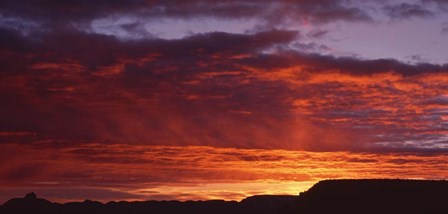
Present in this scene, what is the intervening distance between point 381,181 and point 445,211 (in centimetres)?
1423

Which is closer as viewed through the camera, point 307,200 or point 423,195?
point 423,195

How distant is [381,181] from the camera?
273 ft

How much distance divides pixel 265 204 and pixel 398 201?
12353 centimetres

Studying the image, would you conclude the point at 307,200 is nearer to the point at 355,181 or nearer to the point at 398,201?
the point at 355,181

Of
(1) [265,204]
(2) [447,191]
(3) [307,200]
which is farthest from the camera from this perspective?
(1) [265,204]

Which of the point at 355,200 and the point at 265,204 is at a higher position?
the point at 265,204

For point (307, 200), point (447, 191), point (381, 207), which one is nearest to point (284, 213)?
point (307, 200)

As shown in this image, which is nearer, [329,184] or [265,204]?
[329,184]

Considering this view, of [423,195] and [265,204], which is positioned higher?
[265,204]

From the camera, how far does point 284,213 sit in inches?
3529

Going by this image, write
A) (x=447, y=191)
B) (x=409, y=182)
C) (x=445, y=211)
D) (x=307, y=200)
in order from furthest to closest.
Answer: (x=307, y=200), (x=409, y=182), (x=447, y=191), (x=445, y=211)

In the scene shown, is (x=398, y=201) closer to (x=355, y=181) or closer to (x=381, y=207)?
(x=381, y=207)

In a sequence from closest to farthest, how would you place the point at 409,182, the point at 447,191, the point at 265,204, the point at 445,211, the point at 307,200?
the point at 445,211, the point at 447,191, the point at 409,182, the point at 307,200, the point at 265,204

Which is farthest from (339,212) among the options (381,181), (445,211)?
(445,211)
